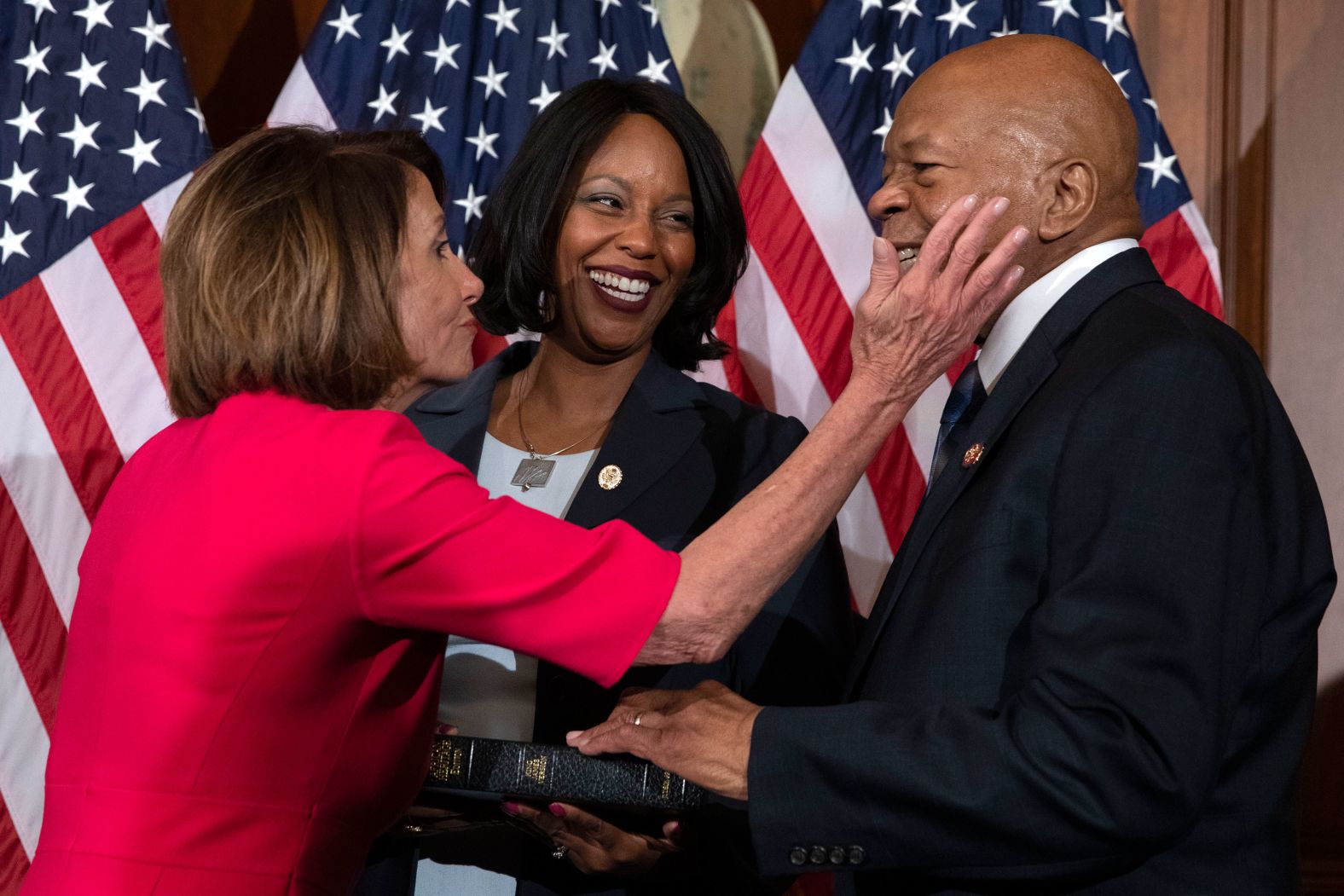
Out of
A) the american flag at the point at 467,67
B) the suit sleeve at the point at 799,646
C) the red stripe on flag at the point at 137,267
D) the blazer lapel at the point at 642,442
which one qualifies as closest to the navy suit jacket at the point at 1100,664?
the suit sleeve at the point at 799,646

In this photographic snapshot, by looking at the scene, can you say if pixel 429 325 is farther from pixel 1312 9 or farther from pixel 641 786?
pixel 1312 9

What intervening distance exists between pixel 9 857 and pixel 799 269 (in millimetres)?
2178

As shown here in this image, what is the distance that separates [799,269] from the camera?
3.10 m

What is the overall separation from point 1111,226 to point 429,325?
0.82m

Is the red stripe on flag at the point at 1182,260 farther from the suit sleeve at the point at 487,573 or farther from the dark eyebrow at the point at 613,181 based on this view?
the suit sleeve at the point at 487,573

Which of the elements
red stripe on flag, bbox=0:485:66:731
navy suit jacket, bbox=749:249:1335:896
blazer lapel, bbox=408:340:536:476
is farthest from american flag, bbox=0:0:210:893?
navy suit jacket, bbox=749:249:1335:896

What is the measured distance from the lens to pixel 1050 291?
1.56 metres

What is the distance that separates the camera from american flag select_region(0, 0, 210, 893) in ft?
9.53

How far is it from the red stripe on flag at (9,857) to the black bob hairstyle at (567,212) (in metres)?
1.57

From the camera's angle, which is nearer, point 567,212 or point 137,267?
point 567,212

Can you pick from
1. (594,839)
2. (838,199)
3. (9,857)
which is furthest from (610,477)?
(9,857)

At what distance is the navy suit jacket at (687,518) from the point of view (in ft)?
6.39

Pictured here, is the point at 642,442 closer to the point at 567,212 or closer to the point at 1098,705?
the point at 567,212

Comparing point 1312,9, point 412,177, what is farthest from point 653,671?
point 1312,9
